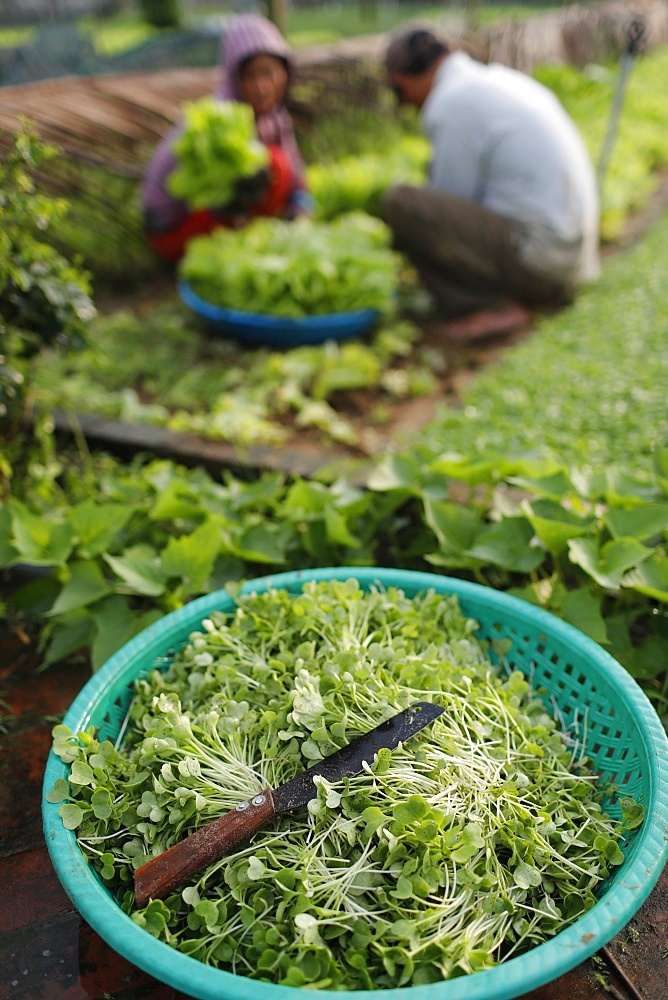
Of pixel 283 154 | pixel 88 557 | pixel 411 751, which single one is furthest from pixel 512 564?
pixel 283 154

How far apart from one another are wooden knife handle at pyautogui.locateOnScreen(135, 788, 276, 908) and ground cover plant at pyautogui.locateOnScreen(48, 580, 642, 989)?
3 centimetres

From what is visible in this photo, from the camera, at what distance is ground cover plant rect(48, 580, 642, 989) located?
118 centimetres

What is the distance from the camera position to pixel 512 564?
2.01 m

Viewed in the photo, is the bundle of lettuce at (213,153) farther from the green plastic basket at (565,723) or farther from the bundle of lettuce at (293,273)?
the green plastic basket at (565,723)

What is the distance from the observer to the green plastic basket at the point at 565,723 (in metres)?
1.05

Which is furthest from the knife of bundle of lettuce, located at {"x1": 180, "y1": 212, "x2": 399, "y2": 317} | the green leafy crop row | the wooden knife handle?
bundle of lettuce, located at {"x1": 180, "y1": 212, "x2": 399, "y2": 317}

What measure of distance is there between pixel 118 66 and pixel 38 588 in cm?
755

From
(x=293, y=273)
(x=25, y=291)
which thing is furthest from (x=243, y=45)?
(x=25, y=291)

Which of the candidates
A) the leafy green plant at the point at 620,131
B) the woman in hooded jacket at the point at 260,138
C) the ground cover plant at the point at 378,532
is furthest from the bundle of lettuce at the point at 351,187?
the ground cover plant at the point at 378,532

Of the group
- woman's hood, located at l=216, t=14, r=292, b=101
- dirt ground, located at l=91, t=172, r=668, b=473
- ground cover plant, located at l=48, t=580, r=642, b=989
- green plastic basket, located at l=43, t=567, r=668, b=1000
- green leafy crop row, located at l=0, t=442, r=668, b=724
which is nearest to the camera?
green plastic basket, located at l=43, t=567, r=668, b=1000

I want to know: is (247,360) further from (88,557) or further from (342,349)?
(88,557)

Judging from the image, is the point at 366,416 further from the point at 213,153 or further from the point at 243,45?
the point at 243,45

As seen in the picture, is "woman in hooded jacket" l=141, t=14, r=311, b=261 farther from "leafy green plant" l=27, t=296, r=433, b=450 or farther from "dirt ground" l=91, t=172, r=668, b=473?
"leafy green plant" l=27, t=296, r=433, b=450

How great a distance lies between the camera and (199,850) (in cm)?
124
